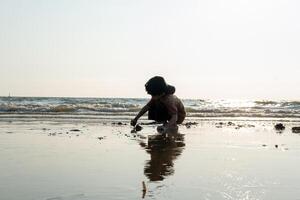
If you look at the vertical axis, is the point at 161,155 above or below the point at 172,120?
below

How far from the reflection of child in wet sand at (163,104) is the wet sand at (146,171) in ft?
7.99

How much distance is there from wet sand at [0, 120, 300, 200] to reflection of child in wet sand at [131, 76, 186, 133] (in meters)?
2.43

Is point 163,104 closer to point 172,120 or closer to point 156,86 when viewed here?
point 172,120

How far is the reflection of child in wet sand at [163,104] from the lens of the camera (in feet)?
36.2

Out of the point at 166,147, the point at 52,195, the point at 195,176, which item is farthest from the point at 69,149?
the point at 52,195

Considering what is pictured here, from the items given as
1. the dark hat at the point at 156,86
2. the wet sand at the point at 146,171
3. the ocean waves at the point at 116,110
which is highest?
the dark hat at the point at 156,86

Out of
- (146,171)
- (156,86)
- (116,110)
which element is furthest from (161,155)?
(116,110)

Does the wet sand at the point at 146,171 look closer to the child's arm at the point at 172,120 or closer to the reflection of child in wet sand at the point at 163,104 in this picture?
the reflection of child in wet sand at the point at 163,104

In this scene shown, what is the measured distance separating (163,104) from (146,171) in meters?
5.77

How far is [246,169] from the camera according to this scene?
18.8ft

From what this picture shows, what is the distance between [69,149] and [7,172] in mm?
2437

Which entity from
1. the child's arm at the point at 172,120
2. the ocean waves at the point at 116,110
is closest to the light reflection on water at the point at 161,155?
the child's arm at the point at 172,120

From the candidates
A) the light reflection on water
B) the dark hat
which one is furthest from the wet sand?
the dark hat

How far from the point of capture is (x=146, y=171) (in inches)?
220
